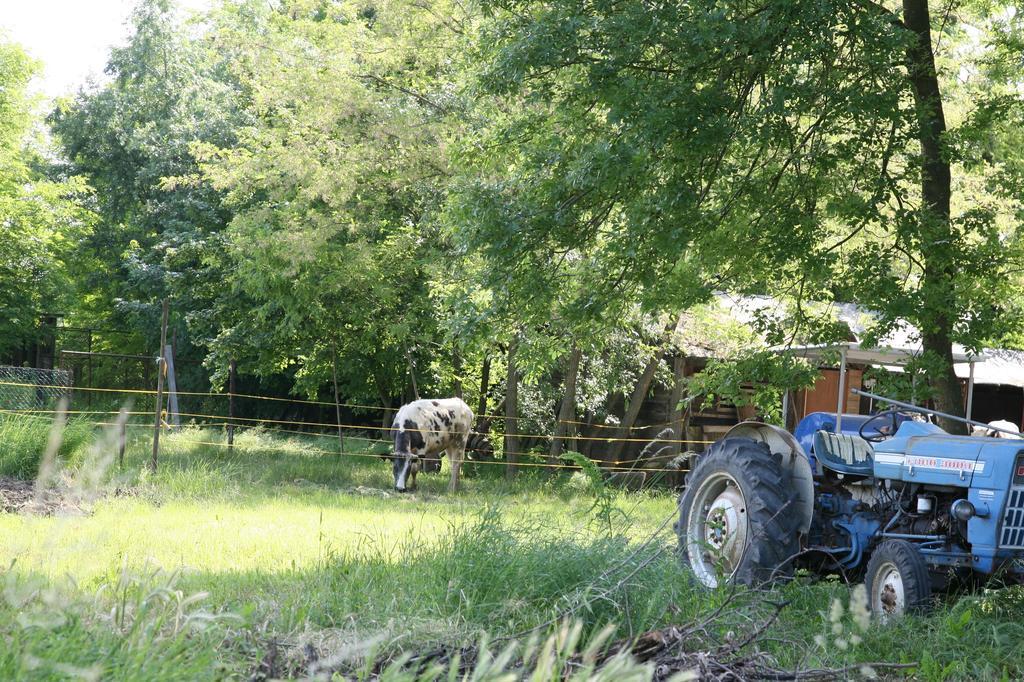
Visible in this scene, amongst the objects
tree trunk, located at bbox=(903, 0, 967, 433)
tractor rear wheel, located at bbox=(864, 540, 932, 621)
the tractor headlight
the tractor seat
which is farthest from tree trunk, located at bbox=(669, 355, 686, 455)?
the tractor headlight

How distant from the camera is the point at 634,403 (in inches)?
744

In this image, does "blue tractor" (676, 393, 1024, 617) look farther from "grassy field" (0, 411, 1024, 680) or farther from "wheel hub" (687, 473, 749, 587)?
"grassy field" (0, 411, 1024, 680)

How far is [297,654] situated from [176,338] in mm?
25675

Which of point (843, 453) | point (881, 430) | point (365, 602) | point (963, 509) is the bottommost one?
point (365, 602)

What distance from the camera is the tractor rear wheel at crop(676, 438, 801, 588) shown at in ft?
22.7

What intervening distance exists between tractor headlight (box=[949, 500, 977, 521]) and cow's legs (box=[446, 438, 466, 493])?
10.3 metres

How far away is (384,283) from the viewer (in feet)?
56.4

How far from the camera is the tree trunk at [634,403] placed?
18.5 meters

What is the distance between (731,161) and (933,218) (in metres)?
2.16

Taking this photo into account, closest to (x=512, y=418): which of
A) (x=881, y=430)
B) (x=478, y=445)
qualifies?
(x=478, y=445)

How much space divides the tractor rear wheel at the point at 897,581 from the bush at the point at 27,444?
8405 millimetres

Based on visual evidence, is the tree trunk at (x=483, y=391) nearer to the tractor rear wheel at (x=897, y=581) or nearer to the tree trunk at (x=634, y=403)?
the tree trunk at (x=634, y=403)

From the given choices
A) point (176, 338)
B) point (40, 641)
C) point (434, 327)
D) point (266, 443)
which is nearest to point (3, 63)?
point (176, 338)

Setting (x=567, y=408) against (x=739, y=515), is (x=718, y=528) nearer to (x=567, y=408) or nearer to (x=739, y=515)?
(x=739, y=515)
